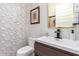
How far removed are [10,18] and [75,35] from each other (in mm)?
1434

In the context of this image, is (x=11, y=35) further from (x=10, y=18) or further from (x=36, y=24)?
(x=36, y=24)

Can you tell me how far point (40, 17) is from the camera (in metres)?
2.46

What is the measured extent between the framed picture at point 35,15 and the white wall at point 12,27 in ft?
0.38

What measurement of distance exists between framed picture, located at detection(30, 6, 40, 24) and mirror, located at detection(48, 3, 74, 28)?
28 cm

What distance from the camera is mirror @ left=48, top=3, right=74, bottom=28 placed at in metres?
1.79

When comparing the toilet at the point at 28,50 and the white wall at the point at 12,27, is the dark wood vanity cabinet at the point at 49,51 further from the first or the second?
the white wall at the point at 12,27

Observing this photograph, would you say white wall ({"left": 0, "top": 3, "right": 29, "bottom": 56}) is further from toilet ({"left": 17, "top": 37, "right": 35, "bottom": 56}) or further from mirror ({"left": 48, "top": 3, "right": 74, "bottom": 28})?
mirror ({"left": 48, "top": 3, "right": 74, "bottom": 28})

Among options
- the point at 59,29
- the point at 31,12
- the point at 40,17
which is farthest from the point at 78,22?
the point at 31,12

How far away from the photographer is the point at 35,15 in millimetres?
2535

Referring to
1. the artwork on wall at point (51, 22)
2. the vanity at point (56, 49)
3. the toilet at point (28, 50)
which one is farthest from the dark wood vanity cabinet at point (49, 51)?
the artwork on wall at point (51, 22)

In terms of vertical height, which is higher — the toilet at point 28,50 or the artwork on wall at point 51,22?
the artwork on wall at point 51,22

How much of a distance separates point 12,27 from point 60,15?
42.8 inches

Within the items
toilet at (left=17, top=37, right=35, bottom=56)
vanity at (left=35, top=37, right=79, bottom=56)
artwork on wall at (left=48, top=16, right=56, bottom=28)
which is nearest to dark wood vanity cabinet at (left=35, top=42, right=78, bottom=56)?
vanity at (left=35, top=37, right=79, bottom=56)

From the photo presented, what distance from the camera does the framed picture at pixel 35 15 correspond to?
2472 mm
